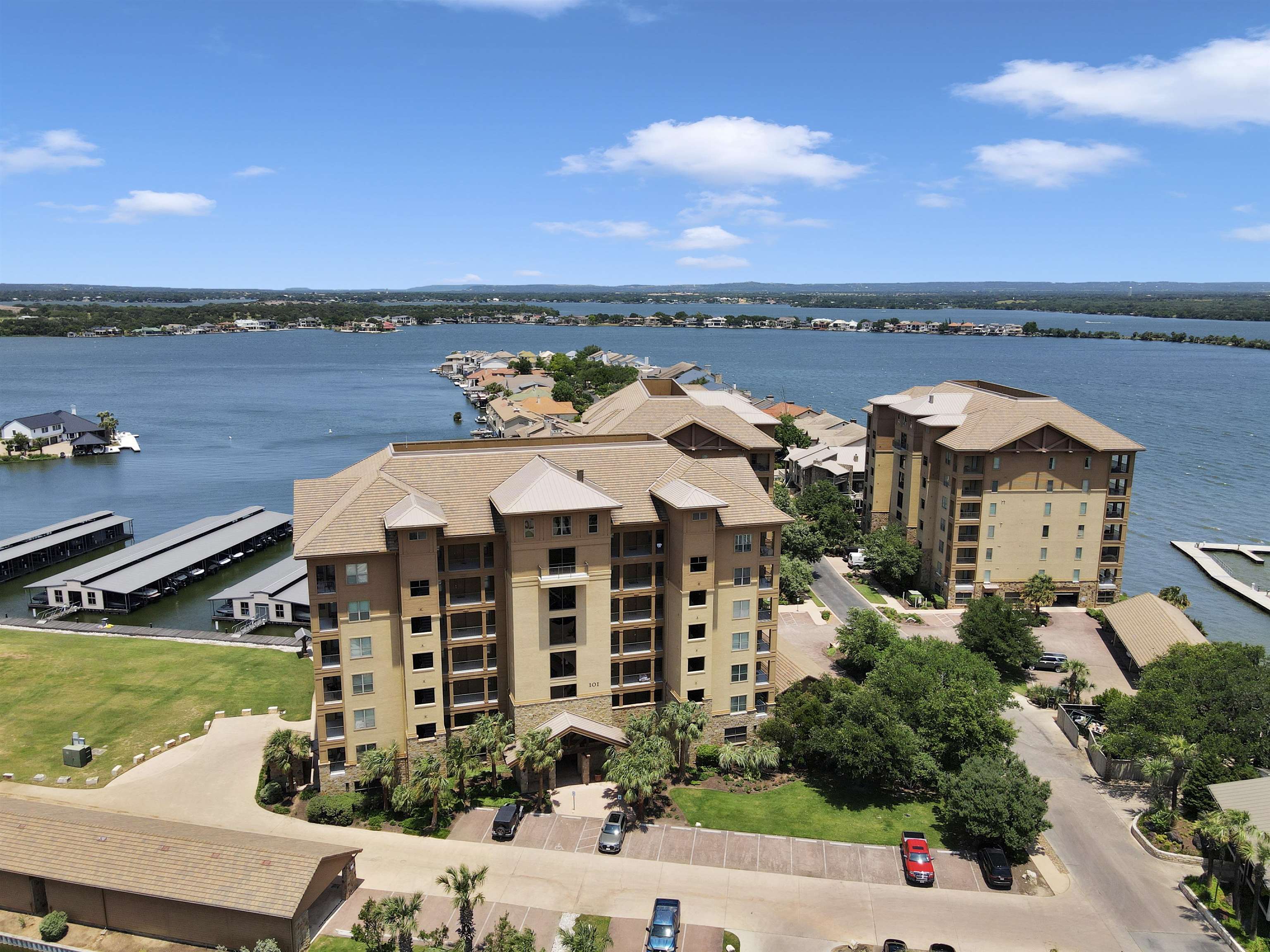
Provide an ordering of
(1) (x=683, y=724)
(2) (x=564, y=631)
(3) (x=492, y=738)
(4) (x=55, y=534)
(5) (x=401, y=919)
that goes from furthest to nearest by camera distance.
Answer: (4) (x=55, y=534)
(2) (x=564, y=631)
(1) (x=683, y=724)
(3) (x=492, y=738)
(5) (x=401, y=919)

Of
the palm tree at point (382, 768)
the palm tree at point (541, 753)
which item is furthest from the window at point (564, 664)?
the palm tree at point (382, 768)

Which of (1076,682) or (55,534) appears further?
(55,534)

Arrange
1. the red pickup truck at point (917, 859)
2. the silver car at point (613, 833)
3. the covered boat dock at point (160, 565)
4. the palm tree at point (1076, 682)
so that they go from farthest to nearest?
the covered boat dock at point (160, 565)
the palm tree at point (1076, 682)
the silver car at point (613, 833)
the red pickup truck at point (917, 859)

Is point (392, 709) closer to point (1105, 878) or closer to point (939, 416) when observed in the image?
point (1105, 878)

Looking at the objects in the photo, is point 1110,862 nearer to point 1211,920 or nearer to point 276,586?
point 1211,920

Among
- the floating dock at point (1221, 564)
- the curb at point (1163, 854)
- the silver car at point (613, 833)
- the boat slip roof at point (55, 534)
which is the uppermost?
the boat slip roof at point (55, 534)

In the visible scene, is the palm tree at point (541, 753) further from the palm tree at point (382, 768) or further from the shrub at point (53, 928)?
the shrub at point (53, 928)

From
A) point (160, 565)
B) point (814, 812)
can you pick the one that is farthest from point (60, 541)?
point (814, 812)
